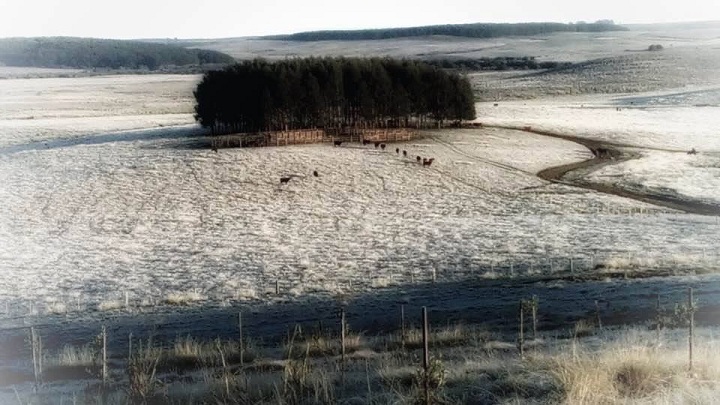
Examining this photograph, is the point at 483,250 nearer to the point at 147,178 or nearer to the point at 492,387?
the point at 492,387

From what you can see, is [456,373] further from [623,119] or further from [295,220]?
[623,119]

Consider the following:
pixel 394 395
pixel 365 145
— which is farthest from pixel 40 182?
pixel 394 395

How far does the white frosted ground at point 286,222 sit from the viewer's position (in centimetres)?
2470

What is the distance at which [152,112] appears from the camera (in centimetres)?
8719

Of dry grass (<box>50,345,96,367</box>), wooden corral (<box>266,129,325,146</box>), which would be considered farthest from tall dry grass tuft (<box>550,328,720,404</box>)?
wooden corral (<box>266,129,325,146</box>)

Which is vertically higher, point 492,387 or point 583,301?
point 492,387

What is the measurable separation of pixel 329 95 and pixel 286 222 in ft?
87.7

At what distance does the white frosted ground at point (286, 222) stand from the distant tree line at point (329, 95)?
7.42m

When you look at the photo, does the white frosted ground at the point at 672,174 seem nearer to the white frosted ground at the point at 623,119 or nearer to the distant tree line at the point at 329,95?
the white frosted ground at the point at 623,119

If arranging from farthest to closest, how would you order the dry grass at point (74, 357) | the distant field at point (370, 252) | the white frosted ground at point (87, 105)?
the white frosted ground at point (87, 105), the dry grass at point (74, 357), the distant field at point (370, 252)

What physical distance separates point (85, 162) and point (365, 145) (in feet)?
58.5

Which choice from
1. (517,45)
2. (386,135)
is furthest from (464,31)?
(386,135)

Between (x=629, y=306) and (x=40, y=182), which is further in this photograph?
(x=40, y=182)

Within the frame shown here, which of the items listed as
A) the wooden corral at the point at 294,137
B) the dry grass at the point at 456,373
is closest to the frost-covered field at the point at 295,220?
the wooden corral at the point at 294,137
